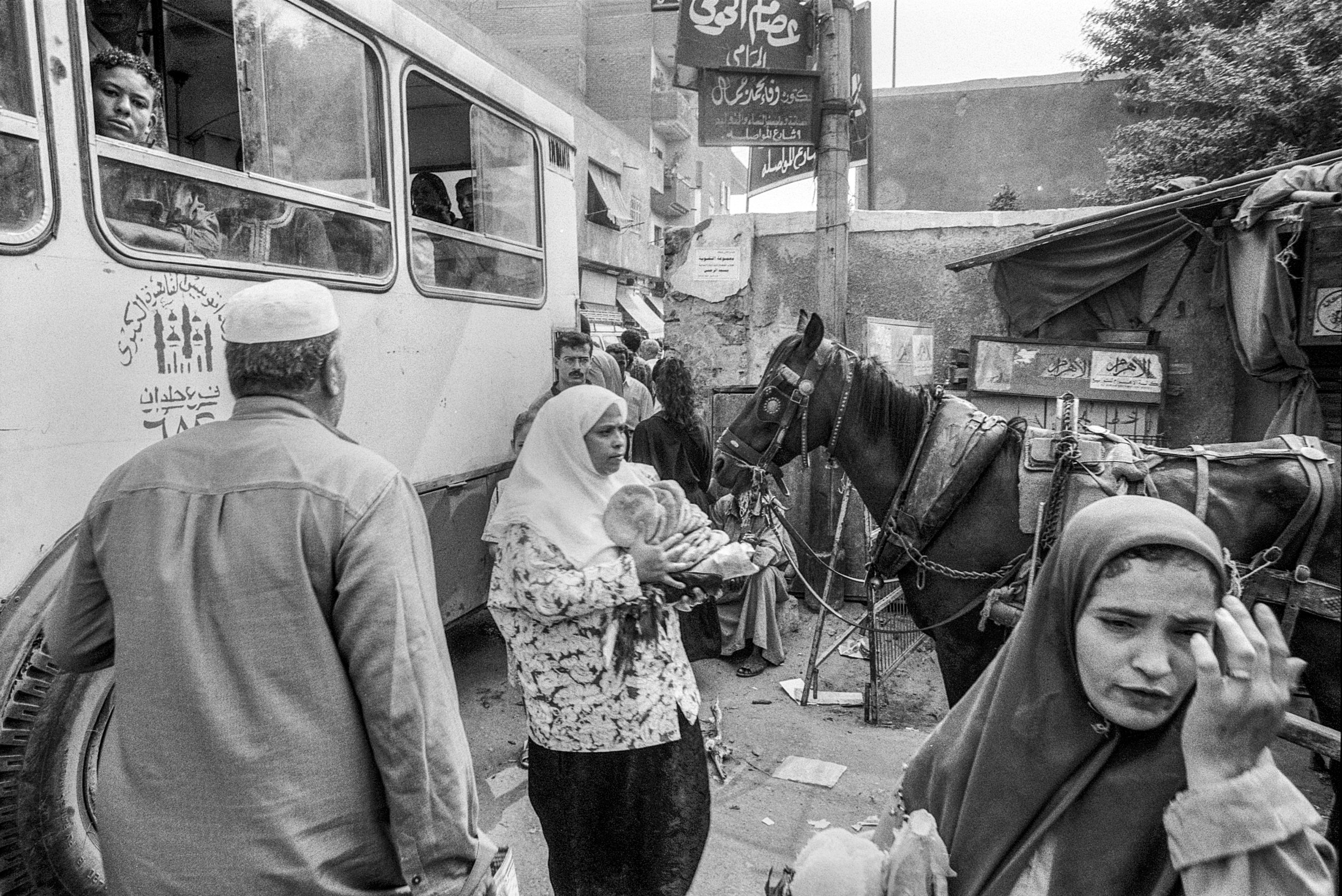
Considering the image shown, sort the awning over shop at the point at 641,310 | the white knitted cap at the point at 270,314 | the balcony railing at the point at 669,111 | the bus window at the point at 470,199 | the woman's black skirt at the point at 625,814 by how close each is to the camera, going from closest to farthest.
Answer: the white knitted cap at the point at 270,314, the woman's black skirt at the point at 625,814, the bus window at the point at 470,199, the awning over shop at the point at 641,310, the balcony railing at the point at 669,111

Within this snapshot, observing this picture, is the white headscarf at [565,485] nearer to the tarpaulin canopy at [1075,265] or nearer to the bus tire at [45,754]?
the bus tire at [45,754]

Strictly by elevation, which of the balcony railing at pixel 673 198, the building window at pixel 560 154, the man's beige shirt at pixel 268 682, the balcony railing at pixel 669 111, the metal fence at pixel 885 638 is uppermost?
the balcony railing at pixel 669 111

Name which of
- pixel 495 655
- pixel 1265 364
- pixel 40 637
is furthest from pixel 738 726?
pixel 1265 364

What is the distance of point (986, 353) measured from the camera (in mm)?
6105

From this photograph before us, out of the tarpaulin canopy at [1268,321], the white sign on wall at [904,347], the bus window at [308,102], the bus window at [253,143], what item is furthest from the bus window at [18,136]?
the tarpaulin canopy at [1268,321]

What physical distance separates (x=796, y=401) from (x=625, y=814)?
2.11 m

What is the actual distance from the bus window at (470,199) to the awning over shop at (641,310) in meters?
18.4

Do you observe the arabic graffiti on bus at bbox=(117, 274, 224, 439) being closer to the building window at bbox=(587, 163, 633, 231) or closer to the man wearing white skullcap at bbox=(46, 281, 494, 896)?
the man wearing white skullcap at bbox=(46, 281, 494, 896)

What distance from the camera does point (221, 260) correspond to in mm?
2775

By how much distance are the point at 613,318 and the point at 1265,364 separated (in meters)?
17.9

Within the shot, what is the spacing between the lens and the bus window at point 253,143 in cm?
252

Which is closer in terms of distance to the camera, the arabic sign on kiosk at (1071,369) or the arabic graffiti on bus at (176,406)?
the arabic graffiti on bus at (176,406)

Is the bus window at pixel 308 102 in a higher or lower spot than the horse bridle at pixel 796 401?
higher

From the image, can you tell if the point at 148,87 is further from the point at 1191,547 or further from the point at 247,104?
the point at 1191,547
